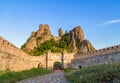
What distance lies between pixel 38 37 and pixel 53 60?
15.5 metres

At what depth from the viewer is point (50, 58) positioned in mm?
41219

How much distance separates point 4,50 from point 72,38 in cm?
3626

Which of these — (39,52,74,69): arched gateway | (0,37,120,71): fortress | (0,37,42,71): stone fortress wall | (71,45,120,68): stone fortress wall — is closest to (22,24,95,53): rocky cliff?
(39,52,74,69): arched gateway

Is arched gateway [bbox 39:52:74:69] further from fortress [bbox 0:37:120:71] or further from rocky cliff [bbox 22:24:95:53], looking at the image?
rocky cliff [bbox 22:24:95:53]

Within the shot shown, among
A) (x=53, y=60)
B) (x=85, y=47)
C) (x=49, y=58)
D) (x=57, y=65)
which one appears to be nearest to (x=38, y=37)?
(x=85, y=47)

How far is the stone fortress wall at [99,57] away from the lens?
2941 centimetres

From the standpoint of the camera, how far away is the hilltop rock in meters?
47.9

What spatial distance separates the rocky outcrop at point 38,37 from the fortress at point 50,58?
0.29 meters

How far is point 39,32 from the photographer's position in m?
56.7

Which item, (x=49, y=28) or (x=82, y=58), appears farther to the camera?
(x=49, y=28)

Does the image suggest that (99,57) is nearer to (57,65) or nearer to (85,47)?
(57,65)

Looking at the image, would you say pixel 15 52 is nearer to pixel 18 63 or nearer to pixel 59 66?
pixel 18 63

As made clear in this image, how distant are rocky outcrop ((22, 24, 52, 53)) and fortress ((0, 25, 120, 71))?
0.29 m

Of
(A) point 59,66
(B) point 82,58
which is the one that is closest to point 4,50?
(B) point 82,58
